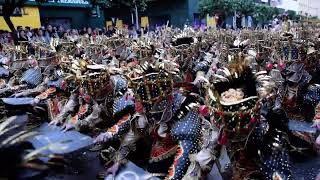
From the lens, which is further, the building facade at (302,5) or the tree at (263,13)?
the building facade at (302,5)

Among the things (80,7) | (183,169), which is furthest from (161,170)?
(80,7)

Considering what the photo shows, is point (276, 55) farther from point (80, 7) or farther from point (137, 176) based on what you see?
point (80, 7)

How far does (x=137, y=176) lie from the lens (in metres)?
2.43

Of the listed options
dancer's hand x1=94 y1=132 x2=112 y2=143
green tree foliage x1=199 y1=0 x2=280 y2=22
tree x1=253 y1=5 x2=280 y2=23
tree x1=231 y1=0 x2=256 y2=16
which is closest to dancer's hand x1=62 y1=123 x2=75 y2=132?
dancer's hand x1=94 y1=132 x2=112 y2=143

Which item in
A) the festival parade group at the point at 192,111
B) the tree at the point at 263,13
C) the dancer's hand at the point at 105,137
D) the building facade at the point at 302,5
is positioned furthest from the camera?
the building facade at the point at 302,5

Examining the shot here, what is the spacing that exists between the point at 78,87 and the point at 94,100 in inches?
19.0

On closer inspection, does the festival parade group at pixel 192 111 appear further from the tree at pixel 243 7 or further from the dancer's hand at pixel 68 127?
the tree at pixel 243 7

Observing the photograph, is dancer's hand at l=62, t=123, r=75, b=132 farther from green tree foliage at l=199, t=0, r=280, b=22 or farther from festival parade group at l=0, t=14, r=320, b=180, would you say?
green tree foliage at l=199, t=0, r=280, b=22

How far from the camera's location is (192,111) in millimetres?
2832

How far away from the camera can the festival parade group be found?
2223 mm

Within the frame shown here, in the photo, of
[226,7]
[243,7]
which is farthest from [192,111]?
[243,7]

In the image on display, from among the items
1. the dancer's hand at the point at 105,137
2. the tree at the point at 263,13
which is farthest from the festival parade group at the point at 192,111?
the tree at the point at 263,13

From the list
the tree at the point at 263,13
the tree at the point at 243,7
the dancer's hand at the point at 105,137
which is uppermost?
the tree at the point at 243,7

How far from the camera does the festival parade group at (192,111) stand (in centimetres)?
222
